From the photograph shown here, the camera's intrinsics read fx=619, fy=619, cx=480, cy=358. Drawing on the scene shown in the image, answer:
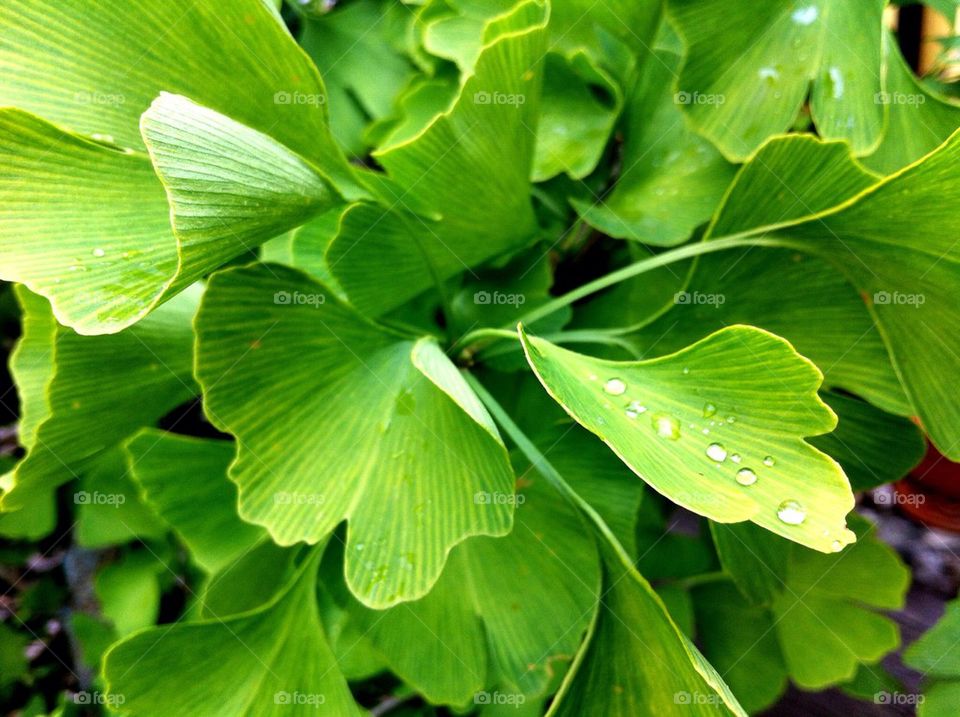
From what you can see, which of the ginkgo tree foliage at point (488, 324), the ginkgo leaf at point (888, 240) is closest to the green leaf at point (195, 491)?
the ginkgo tree foliage at point (488, 324)

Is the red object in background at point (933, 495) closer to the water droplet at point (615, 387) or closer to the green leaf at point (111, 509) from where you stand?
the water droplet at point (615, 387)

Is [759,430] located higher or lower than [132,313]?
lower

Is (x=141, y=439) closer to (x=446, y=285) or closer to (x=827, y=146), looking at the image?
(x=446, y=285)

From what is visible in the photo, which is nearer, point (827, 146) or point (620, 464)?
point (827, 146)

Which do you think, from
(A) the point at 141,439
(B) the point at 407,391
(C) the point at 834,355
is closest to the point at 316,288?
(B) the point at 407,391
